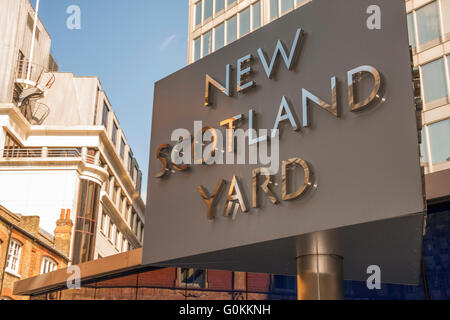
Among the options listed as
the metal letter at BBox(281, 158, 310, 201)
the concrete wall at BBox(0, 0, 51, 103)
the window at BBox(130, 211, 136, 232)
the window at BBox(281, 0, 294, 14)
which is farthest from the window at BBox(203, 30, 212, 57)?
the window at BBox(130, 211, 136, 232)

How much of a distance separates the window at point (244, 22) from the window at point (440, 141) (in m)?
14.8

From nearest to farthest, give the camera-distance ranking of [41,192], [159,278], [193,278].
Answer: [193,278], [159,278], [41,192]

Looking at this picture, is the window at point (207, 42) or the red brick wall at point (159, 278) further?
the window at point (207, 42)

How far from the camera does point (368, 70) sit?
6.82 metres

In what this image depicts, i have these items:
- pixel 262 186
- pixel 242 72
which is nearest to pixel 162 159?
pixel 242 72

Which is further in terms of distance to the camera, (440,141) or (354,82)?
(440,141)

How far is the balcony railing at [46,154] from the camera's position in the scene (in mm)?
52062

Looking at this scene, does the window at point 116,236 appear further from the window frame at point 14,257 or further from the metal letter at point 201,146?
the metal letter at point 201,146

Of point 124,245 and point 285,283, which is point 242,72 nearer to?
point 285,283

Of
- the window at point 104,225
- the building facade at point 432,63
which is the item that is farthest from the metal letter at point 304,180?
the window at point 104,225

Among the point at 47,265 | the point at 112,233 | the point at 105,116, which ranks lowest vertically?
the point at 47,265

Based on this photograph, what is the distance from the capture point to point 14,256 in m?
35.0

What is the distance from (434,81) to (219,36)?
53.1ft

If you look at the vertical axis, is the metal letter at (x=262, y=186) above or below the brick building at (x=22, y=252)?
below
